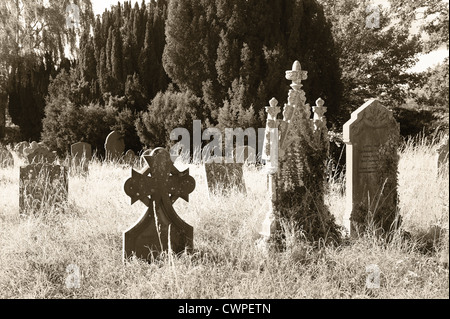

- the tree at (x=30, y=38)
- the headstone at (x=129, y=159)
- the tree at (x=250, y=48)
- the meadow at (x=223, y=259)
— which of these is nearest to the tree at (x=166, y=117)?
the tree at (x=250, y=48)

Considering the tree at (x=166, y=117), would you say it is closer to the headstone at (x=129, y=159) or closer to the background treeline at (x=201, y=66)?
the background treeline at (x=201, y=66)

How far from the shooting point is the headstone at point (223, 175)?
757 cm

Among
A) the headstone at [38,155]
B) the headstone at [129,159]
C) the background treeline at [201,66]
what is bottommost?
the headstone at [129,159]

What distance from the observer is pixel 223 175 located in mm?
7645

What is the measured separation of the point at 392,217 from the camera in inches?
221

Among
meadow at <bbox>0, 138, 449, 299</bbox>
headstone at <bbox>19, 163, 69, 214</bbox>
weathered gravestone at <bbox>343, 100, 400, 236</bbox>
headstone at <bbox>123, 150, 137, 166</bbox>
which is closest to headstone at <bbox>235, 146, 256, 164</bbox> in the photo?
meadow at <bbox>0, 138, 449, 299</bbox>

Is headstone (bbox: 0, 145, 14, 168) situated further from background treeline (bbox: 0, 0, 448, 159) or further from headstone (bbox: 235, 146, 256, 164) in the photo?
headstone (bbox: 235, 146, 256, 164)

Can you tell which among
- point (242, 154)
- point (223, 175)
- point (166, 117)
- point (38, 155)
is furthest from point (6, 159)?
point (223, 175)

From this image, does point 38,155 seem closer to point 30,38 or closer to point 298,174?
point 298,174

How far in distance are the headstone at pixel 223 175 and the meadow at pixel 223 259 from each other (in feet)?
2.85

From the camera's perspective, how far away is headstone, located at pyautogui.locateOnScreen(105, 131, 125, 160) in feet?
45.8

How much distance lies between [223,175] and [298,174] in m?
2.46
